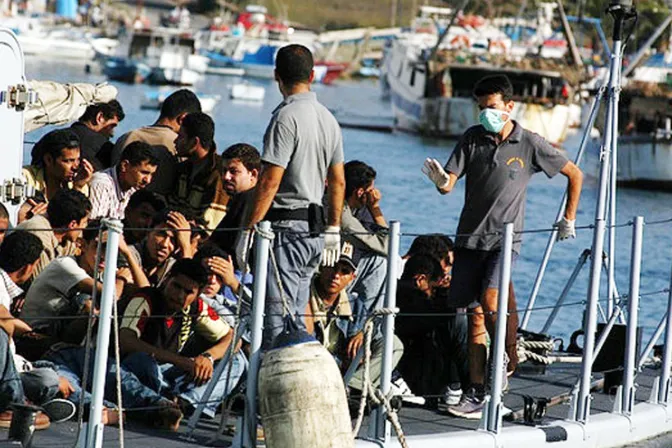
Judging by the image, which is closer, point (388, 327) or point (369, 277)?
point (388, 327)

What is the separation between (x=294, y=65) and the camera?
826cm

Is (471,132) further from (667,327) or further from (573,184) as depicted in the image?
(667,327)

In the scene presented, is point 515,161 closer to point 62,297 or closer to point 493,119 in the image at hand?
point 493,119

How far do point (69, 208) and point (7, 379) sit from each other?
169 cm

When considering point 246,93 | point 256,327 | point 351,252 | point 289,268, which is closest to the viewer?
point 256,327

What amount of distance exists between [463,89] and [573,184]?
56039 mm

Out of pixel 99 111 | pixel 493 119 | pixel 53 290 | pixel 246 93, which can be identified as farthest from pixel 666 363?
pixel 246 93

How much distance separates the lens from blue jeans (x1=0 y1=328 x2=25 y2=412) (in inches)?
300

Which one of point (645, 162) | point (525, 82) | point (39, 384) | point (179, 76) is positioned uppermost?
point (39, 384)

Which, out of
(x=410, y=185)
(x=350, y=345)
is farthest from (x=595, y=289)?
(x=410, y=185)

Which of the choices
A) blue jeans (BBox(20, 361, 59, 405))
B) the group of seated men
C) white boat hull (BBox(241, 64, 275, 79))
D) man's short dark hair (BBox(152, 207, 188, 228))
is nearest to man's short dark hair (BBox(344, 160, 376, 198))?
the group of seated men

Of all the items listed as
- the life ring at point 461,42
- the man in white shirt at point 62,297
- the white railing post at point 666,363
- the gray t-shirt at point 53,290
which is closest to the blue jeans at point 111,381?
the man in white shirt at point 62,297

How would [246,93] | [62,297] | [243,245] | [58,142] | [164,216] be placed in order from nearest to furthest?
1. [243,245]
2. [62,297]
3. [164,216]
4. [58,142]
5. [246,93]

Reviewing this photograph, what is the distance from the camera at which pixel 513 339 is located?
9750 mm
